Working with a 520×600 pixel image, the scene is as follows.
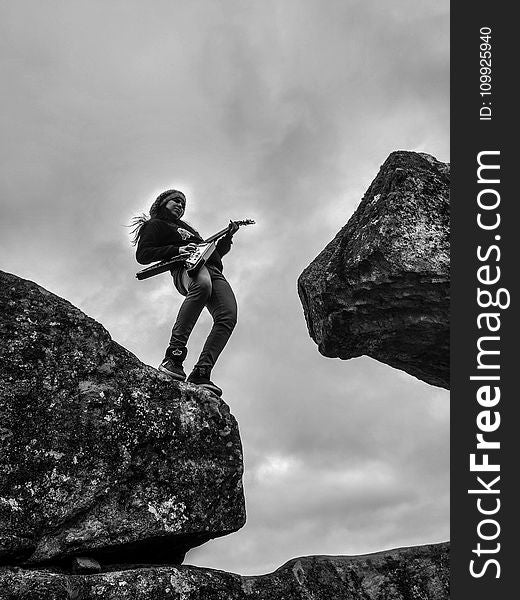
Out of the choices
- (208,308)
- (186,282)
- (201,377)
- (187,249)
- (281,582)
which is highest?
(187,249)

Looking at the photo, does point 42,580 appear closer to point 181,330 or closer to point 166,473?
point 166,473

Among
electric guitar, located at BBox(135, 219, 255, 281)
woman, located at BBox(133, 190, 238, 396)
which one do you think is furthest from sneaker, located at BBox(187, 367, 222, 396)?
electric guitar, located at BBox(135, 219, 255, 281)

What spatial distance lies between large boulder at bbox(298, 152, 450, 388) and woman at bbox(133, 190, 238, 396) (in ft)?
3.98

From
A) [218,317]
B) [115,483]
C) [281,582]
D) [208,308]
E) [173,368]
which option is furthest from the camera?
[208,308]

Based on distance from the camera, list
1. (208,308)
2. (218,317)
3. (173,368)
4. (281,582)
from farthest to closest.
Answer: (208,308), (218,317), (173,368), (281,582)

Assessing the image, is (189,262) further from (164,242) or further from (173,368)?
(173,368)

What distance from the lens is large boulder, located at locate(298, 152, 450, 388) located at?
30.2 feet

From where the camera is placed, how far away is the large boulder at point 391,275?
922 centimetres

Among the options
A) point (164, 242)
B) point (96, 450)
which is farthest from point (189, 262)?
point (96, 450)

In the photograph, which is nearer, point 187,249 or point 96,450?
point 96,450

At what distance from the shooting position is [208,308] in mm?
10844

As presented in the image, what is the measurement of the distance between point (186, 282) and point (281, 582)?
172 inches

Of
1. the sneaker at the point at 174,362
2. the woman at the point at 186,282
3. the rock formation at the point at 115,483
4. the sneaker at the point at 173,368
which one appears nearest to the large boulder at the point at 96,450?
the rock formation at the point at 115,483

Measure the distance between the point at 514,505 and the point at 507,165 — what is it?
3.76 meters
